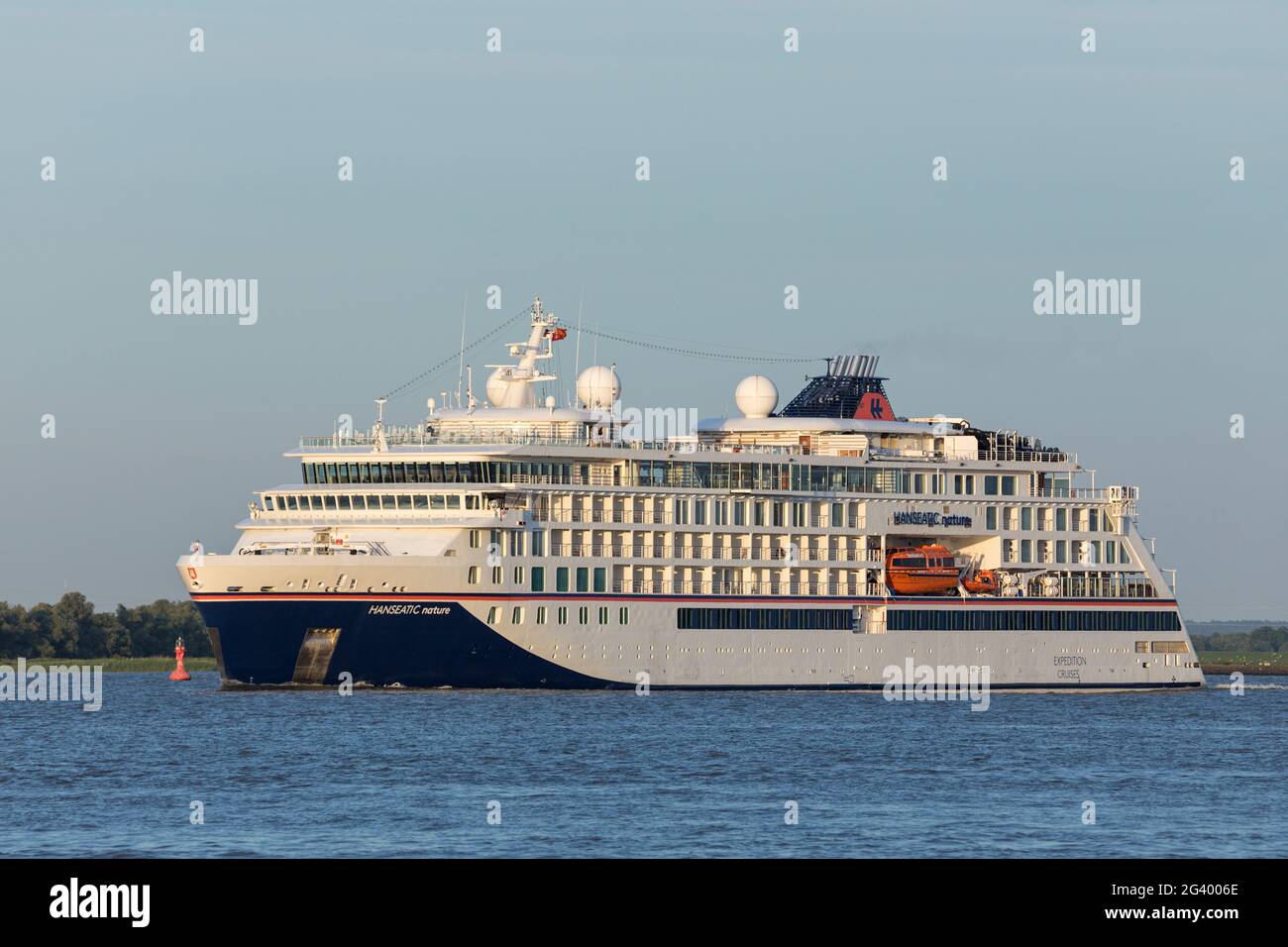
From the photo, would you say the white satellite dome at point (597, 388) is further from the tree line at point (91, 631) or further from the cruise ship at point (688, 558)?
the tree line at point (91, 631)

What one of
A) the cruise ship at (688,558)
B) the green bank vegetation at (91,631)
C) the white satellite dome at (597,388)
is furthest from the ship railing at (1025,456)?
the green bank vegetation at (91,631)

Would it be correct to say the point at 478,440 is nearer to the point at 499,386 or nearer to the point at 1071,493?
the point at 499,386

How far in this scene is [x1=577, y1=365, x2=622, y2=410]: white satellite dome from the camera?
97562 mm

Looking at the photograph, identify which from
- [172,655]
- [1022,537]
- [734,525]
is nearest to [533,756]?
[734,525]

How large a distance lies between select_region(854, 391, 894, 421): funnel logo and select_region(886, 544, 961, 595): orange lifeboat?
7.28 m

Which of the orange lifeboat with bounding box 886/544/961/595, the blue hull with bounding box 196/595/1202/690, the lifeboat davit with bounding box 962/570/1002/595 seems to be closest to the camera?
the blue hull with bounding box 196/595/1202/690

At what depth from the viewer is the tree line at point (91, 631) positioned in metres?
152

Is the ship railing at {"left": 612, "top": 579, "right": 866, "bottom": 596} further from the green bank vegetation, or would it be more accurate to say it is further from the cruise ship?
the green bank vegetation

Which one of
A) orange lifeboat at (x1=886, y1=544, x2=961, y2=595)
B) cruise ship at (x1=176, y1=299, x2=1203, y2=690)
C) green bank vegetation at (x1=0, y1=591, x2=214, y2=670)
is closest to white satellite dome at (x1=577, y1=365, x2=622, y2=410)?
cruise ship at (x1=176, y1=299, x2=1203, y2=690)

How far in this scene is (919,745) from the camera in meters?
68.5

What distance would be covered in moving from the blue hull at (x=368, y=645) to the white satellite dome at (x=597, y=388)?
575 inches

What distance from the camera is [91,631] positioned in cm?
15725
